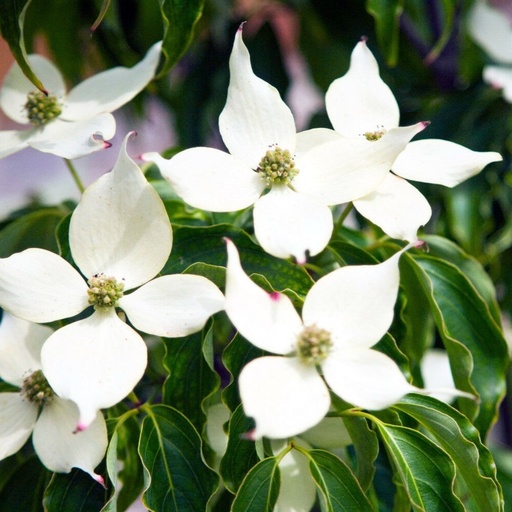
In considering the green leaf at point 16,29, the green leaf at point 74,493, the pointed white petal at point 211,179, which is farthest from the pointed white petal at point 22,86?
the green leaf at point 74,493

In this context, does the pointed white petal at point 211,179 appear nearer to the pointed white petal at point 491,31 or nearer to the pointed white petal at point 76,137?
the pointed white petal at point 76,137

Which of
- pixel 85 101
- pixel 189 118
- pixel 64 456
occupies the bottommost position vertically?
pixel 189 118

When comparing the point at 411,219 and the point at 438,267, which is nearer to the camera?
the point at 411,219

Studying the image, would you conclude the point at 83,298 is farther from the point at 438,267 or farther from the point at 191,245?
the point at 438,267

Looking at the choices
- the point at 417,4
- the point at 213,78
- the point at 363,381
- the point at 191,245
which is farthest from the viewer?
the point at 213,78

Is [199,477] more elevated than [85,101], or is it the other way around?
[85,101]

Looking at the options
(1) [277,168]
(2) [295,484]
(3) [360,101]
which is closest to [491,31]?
(3) [360,101]

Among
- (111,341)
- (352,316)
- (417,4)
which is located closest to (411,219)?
(352,316)

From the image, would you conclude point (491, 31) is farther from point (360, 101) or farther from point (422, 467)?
point (422, 467)

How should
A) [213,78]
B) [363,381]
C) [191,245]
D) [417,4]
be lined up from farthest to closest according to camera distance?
[213,78] < [417,4] < [191,245] < [363,381]
